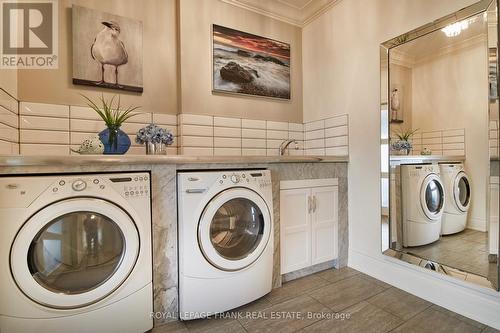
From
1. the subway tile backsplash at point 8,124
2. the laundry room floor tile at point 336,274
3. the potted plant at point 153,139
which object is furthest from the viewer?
the laundry room floor tile at point 336,274

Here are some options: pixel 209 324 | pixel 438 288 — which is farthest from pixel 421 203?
pixel 209 324

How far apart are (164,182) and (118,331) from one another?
749 millimetres

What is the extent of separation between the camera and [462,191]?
4.79 ft

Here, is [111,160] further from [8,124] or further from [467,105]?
[467,105]

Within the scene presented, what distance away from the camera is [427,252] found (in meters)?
1.61

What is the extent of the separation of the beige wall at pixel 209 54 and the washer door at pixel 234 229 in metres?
1.03

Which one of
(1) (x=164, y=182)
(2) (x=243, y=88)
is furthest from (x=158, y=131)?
(2) (x=243, y=88)

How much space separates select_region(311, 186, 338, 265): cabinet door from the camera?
1883 mm

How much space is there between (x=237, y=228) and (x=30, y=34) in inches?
77.1

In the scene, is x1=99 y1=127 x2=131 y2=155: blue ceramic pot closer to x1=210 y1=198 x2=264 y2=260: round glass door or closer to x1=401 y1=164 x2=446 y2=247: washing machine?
x1=210 y1=198 x2=264 y2=260: round glass door

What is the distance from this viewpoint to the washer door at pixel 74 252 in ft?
3.22

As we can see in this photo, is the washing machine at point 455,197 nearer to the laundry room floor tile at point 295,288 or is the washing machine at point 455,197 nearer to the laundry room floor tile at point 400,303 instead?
the laundry room floor tile at point 400,303

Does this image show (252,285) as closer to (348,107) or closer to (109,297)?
(109,297)

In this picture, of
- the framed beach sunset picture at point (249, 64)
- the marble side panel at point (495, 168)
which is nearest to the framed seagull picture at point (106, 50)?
the framed beach sunset picture at point (249, 64)
